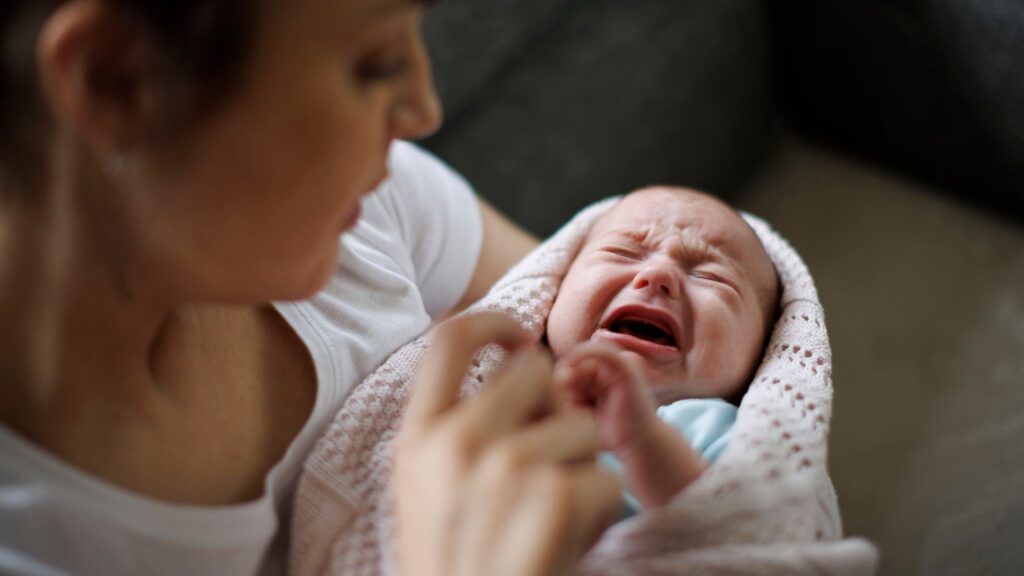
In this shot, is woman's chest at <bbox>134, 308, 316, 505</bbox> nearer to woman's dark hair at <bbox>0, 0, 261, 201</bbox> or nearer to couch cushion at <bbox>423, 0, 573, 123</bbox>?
woman's dark hair at <bbox>0, 0, 261, 201</bbox>

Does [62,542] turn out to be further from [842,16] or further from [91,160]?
[842,16]

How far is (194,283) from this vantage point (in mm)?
697

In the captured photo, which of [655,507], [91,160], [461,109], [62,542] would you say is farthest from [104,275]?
[461,109]

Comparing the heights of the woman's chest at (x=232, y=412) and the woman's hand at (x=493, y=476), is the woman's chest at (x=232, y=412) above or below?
below

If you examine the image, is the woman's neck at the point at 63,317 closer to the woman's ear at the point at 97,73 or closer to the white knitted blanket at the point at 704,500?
the woman's ear at the point at 97,73

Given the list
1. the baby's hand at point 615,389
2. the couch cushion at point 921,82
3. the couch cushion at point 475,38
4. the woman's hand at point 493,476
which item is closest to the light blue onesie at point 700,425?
the baby's hand at point 615,389

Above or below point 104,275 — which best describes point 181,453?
below

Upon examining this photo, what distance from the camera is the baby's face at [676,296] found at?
107 centimetres

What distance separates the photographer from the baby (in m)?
0.97

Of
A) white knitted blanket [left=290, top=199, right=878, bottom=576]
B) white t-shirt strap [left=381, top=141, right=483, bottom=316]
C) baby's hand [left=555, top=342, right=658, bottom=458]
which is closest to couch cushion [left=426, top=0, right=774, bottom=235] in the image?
white t-shirt strap [left=381, top=141, right=483, bottom=316]

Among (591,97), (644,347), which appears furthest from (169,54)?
(591,97)

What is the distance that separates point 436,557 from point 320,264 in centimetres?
25

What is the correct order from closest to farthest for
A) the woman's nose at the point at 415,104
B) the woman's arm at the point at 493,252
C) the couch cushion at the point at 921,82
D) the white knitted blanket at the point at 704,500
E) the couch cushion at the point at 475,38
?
the woman's nose at the point at 415,104 → the white knitted blanket at the point at 704,500 → the woman's arm at the point at 493,252 → the couch cushion at the point at 475,38 → the couch cushion at the point at 921,82

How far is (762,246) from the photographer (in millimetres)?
1204
